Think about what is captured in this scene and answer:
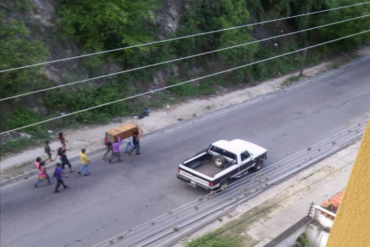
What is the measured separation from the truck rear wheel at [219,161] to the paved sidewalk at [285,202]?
167 centimetres

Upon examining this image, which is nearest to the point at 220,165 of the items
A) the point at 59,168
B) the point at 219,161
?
the point at 219,161

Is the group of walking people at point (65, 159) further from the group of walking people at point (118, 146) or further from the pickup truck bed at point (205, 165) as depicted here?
the pickup truck bed at point (205, 165)

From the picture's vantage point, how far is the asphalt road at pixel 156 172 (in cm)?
1294

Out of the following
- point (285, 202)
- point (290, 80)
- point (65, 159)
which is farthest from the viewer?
point (290, 80)

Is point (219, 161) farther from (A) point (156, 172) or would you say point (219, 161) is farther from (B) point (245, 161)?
(A) point (156, 172)

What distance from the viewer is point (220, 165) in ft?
49.8

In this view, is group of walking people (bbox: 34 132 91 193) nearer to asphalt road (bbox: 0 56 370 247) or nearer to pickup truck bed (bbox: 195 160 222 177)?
asphalt road (bbox: 0 56 370 247)

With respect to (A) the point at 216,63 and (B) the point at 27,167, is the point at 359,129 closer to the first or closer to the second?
(A) the point at 216,63

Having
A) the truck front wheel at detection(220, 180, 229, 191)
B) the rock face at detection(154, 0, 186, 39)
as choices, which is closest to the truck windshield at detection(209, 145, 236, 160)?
the truck front wheel at detection(220, 180, 229, 191)

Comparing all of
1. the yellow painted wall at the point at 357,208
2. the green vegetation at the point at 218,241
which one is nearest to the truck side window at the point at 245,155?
the green vegetation at the point at 218,241

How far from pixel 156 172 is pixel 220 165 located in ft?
8.51

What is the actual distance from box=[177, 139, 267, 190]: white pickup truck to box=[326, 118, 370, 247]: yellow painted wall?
11.9 meters

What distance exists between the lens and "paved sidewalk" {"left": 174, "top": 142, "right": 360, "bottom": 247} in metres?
12.5

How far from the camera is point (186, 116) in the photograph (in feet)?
69.1
